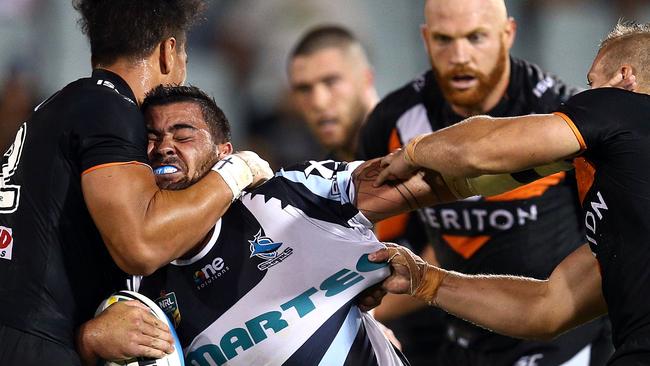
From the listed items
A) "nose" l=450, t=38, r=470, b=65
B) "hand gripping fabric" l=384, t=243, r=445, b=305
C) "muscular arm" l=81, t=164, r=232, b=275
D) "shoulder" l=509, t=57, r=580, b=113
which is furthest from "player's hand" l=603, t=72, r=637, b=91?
"nose" l=450, t=38, r=470, b=65

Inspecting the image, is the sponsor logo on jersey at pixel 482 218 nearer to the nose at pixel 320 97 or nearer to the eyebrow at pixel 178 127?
the nose at pixel 320 97

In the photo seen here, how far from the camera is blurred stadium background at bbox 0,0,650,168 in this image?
980 centimetres

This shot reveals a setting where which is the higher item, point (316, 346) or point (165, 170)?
point (165, 170)

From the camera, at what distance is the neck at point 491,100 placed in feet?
19.0

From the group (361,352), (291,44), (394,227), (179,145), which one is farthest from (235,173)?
(291,44)

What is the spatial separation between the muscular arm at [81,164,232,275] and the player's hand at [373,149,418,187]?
0.68 metres

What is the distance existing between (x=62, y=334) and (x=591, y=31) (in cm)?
732

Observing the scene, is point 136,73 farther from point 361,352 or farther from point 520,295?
point 520,295

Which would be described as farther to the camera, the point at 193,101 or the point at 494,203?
the point at 494,203

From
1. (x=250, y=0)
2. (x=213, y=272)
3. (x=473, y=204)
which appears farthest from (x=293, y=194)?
(x=250, y=0)

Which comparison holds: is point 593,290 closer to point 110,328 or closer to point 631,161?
point 631,161

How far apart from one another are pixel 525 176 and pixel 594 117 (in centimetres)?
50

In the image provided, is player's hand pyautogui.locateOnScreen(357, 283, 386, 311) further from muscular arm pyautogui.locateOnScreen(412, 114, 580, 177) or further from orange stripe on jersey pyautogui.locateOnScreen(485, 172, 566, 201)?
orange stripe on jersey pyautogui.locateOnScreen(485, 172, 566, 201)

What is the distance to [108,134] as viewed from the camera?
3.72m
